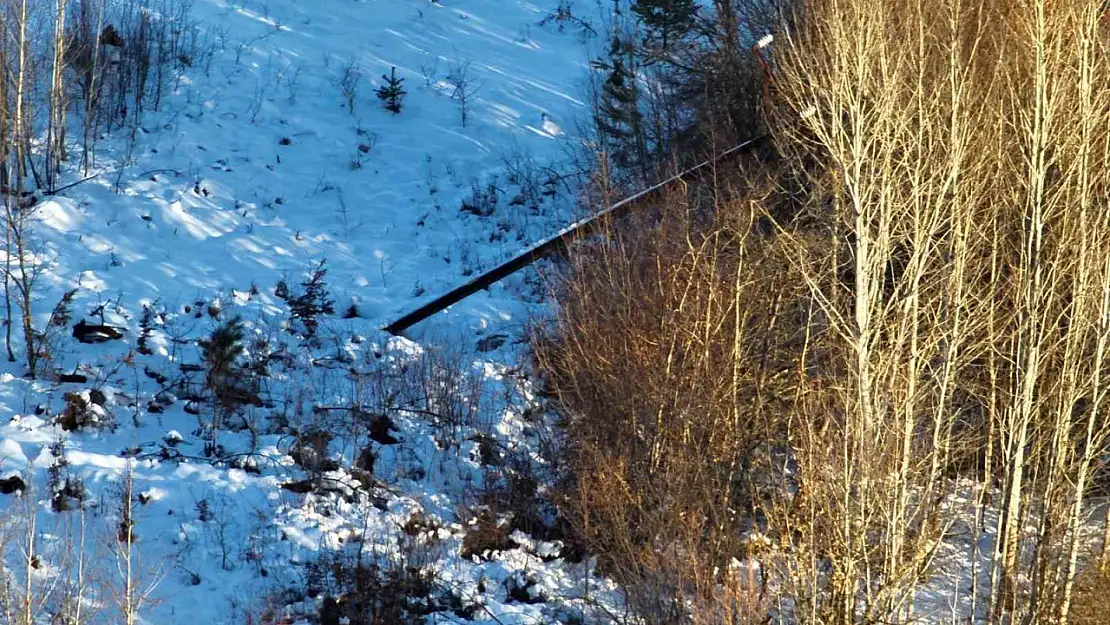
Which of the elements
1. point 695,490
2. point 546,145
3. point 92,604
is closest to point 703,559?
point 695,490

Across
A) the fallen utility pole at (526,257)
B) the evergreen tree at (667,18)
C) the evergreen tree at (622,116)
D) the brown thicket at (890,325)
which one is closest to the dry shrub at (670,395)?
the brown thicket at (890,325)

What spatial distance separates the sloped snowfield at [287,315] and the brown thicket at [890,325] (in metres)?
1.68

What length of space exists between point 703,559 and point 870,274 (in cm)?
368

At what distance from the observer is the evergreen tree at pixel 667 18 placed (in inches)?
780

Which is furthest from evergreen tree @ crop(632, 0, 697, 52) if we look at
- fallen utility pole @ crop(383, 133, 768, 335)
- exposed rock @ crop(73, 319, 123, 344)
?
exposed rock @ crop(73, 319, 123, 344)

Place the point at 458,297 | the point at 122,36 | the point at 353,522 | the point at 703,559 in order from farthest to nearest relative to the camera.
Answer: the point at 122,36, the point at 458,297, the point at 353,522, the point at 703,559

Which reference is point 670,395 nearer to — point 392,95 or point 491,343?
point 491,343

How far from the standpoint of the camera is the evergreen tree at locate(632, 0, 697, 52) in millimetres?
19812

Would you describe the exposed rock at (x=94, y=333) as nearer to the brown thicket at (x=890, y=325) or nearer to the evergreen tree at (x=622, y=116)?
the brown thicket at (x=890, y=325)

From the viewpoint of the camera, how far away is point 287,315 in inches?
595

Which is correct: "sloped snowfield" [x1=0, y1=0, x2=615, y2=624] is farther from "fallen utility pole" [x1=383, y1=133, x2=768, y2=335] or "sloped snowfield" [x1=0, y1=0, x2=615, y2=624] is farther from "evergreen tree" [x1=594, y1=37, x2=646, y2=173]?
"evergreen tree" [x1=594, y1=37, x2=646, y2=173]

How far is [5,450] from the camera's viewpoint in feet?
37.1

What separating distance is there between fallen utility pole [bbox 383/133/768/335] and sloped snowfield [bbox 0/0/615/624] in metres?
0.27

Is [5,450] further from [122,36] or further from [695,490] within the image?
[122,36]
